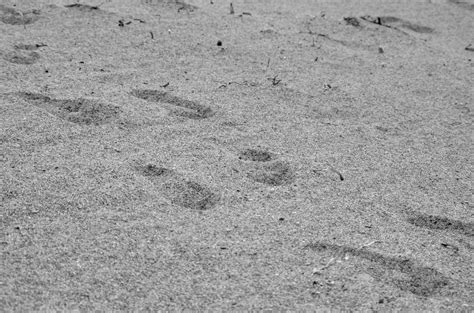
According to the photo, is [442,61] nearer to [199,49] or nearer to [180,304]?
[199,49]

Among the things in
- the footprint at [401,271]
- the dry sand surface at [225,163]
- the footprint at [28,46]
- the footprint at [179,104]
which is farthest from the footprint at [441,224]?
the footprint at [28,46]

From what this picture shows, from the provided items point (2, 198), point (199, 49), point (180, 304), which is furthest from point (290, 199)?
point (199, 49)

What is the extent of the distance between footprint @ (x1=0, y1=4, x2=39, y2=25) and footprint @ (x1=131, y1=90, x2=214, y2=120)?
1.09 m

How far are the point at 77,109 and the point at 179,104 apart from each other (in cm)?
47

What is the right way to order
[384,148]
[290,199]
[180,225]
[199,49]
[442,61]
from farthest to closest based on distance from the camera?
[442,61] < [199,49] < [384,148] < [290,199] < [180,225]

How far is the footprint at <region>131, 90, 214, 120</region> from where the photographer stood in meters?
3.36

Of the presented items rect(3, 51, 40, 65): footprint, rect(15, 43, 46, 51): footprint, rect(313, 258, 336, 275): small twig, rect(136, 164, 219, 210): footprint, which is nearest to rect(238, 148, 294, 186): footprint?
rect(136, 164, 219, 210): footprint

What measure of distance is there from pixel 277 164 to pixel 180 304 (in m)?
1.04

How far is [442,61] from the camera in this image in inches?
181

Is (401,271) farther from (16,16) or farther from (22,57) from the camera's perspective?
(16,16)

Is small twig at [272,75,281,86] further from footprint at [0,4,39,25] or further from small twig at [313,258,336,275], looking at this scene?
small twig at [313,258,336,275]

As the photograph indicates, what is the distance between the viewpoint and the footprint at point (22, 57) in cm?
371

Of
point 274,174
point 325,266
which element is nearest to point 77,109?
point 274,174

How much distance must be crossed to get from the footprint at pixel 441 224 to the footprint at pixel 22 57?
2.06 meters
